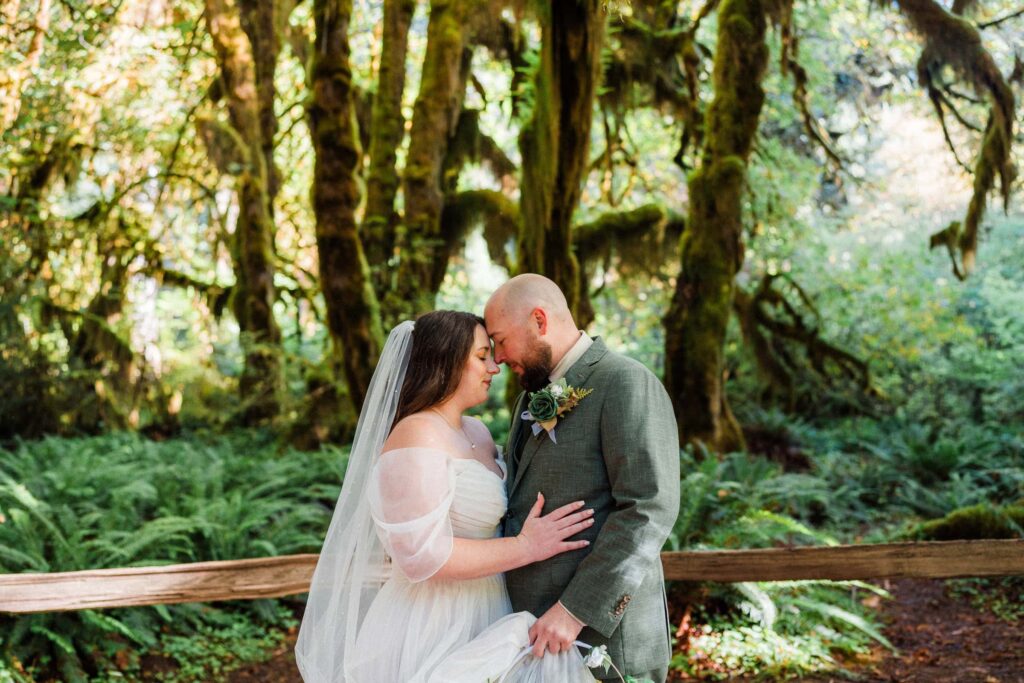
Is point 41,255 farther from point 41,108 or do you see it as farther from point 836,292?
point 836,292

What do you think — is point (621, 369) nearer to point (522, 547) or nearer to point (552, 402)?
point (552, 402)

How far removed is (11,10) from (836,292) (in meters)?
12.7

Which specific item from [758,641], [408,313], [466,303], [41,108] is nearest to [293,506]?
[408,313]

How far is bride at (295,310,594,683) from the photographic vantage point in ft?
10.2

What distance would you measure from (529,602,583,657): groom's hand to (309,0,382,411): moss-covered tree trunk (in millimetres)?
6343

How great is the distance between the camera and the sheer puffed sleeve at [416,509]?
10.2ft

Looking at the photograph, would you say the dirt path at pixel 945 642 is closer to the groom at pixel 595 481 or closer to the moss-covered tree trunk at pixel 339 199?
the groom at pixel 595 481

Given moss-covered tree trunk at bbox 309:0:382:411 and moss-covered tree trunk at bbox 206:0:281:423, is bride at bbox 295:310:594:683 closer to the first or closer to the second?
moss-covered tree trunk at bbox 309:0:382:411

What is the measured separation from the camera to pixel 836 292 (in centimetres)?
1579

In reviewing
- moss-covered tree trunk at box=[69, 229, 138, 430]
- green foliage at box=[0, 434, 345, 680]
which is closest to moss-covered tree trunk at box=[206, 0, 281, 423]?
moss-covered tree trunk at box=[69, 229, 138, 430]

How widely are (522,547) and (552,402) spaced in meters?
0.51

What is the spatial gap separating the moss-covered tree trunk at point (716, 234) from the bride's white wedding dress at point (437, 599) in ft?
25.0

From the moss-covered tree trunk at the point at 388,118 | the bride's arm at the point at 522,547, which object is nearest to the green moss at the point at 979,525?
the bride's arm at the point at 522,547

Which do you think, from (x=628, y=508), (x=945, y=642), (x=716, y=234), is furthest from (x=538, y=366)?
(x=716, y=234)
